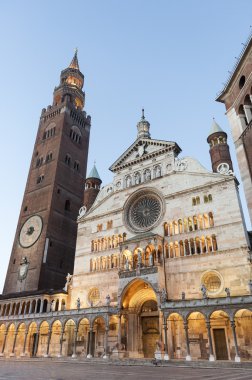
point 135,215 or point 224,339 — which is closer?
point 224,339

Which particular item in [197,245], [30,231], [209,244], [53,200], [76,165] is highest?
[76,165]

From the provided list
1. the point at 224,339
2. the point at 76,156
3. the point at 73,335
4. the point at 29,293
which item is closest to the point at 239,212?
the point at 224,339

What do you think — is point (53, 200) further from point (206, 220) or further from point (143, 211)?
point (206, 220)

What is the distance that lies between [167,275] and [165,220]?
19.6 ft

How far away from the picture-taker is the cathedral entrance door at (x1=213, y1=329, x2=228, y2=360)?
81.5 feet

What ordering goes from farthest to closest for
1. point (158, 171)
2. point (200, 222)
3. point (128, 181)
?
point (128, 181) → point (158, 171) → point (200, 222)

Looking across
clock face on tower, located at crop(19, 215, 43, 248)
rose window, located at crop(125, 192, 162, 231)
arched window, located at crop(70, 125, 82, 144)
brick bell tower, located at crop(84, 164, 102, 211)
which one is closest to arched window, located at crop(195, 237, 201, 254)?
rose window, located at crop(125, 192, 162, 231)

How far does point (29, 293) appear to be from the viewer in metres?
38.0

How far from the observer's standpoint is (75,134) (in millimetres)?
57344

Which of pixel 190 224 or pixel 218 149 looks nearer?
pixel 190 224

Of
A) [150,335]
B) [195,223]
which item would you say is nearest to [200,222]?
[195,223]

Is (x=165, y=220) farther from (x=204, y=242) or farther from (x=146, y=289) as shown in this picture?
(x=146, y=289)

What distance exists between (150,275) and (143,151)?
1714 centimetres

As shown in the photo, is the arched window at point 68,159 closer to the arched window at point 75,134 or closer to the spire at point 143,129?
the arched window at point 75,134
